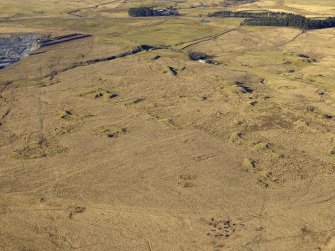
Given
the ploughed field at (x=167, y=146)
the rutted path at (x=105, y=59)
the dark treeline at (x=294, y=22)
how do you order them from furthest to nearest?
the dark treeline at (x=294, y=22)
the rutted path at (x=105, y=59)
the ploughed field at (x=167, y=146)

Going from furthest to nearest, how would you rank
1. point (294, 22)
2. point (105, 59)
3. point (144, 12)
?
point (144, 12) < point (294, 22) < point (105, 59)

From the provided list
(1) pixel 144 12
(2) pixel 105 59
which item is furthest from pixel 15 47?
(1) pixel 144 12

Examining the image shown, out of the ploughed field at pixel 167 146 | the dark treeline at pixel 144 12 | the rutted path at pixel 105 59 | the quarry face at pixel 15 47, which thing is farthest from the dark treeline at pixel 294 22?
the quarry face at pixel 15 47

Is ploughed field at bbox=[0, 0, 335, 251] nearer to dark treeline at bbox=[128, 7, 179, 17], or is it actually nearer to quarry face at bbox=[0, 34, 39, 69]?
quarry face at bbox=[0, 34, 39, 69]

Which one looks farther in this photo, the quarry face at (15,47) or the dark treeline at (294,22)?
the dark treeline at (294,22)

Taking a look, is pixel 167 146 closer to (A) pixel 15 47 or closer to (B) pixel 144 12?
(A) pixel 15 47

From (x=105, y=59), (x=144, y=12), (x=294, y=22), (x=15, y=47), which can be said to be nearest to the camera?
(x=105, y=59)

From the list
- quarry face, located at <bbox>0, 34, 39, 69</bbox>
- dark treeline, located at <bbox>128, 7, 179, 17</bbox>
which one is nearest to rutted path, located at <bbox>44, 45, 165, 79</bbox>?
quarry face, located at <bbox>0, 34, 39, 69</bbox>

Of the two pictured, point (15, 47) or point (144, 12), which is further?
point (144, 12)

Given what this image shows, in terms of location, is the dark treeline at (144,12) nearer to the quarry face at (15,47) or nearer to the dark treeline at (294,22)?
the dark treeline at (294,22)
